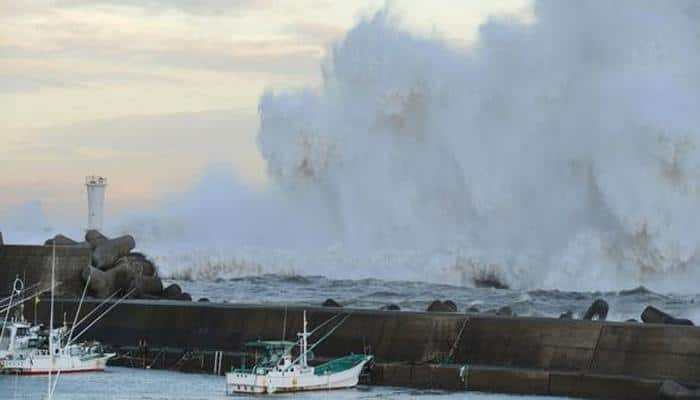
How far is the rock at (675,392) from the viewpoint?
2072 centimetres

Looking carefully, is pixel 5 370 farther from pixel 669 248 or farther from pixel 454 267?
pixel 454 267

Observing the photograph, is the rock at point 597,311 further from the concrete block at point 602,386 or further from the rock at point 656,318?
the concrete block at point 602,386

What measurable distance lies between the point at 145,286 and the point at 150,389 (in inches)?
339

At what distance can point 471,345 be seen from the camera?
24.1m

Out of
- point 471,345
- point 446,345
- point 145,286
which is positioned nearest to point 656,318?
point 471,345

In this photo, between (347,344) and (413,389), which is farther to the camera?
(347,344)

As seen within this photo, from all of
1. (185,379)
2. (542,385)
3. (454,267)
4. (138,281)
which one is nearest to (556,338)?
(542,385)

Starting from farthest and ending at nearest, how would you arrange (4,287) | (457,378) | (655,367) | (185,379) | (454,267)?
(454,267)
(4,287)
(185,379)
(457,378)
(655,367)

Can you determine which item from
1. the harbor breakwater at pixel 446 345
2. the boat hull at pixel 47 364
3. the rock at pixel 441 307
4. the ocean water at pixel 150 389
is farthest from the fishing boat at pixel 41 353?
the rock at pixel 441 307

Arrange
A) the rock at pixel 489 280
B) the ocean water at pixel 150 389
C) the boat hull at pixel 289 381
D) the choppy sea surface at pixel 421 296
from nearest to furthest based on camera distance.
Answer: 1. the ocean water at pixel 150 389
2. the boat hull at pixel 289 381
3. the choppy sea surface at pixel 421 296
4. the rock at pixel 489 280

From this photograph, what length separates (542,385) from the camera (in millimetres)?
22516

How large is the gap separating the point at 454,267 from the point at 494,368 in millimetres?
27276

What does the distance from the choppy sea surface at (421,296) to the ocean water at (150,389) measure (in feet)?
32.3

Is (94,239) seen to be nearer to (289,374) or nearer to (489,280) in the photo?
(289,374)
